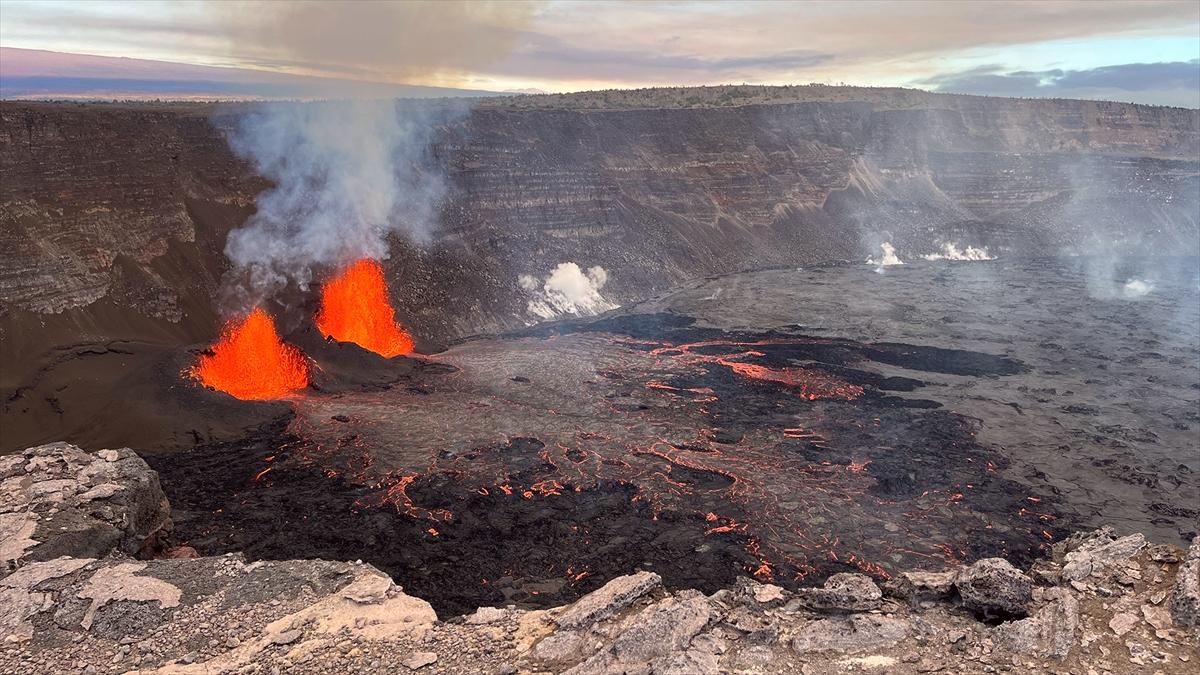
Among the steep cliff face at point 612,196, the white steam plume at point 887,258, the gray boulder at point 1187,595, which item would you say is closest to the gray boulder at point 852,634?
the gray boulder at point 1187,595

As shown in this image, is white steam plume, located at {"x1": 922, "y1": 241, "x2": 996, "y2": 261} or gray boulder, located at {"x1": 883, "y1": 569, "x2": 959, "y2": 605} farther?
white steam plume, located at {"x1": 922, "y1": 241, "x2": 996, "y2": 261}

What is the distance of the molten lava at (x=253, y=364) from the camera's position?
3034 cm

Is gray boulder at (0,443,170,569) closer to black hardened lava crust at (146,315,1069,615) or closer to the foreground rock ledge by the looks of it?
the foreground rock ledge

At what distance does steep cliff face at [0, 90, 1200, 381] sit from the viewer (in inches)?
1278

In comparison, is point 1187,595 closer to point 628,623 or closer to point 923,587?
point 923,587

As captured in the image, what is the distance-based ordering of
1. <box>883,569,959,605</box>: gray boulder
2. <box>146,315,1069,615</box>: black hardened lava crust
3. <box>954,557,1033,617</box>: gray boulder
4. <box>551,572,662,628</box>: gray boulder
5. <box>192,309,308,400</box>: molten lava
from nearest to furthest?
<box>954,557,1033,617</box>: gray boulder, <box>551,572,662,628</box>: gray boulder, <box>883,569,959,605</box>: gray boulder, <box>146,315,1069,615</box>: black hardened lava crust, <box>192,309,308,400</box>: molten lava

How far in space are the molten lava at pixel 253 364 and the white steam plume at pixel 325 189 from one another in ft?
9.02

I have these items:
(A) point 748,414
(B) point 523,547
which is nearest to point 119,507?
(B) point 523,547

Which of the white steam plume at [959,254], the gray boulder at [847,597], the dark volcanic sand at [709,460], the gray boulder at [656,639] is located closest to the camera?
the gray boulder at [656,639]

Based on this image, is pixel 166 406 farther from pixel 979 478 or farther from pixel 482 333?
pixel 979 478

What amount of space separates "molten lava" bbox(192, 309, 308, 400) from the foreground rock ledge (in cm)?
1717

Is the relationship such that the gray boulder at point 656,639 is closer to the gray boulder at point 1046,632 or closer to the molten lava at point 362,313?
the gray boulder at point 1046,632

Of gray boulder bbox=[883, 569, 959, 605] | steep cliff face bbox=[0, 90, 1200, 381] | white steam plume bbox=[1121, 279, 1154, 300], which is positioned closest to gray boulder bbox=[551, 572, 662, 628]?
gray boulder bbox=[883, 569, 959, 605]

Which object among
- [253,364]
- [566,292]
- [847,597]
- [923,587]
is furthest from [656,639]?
[566,292]
